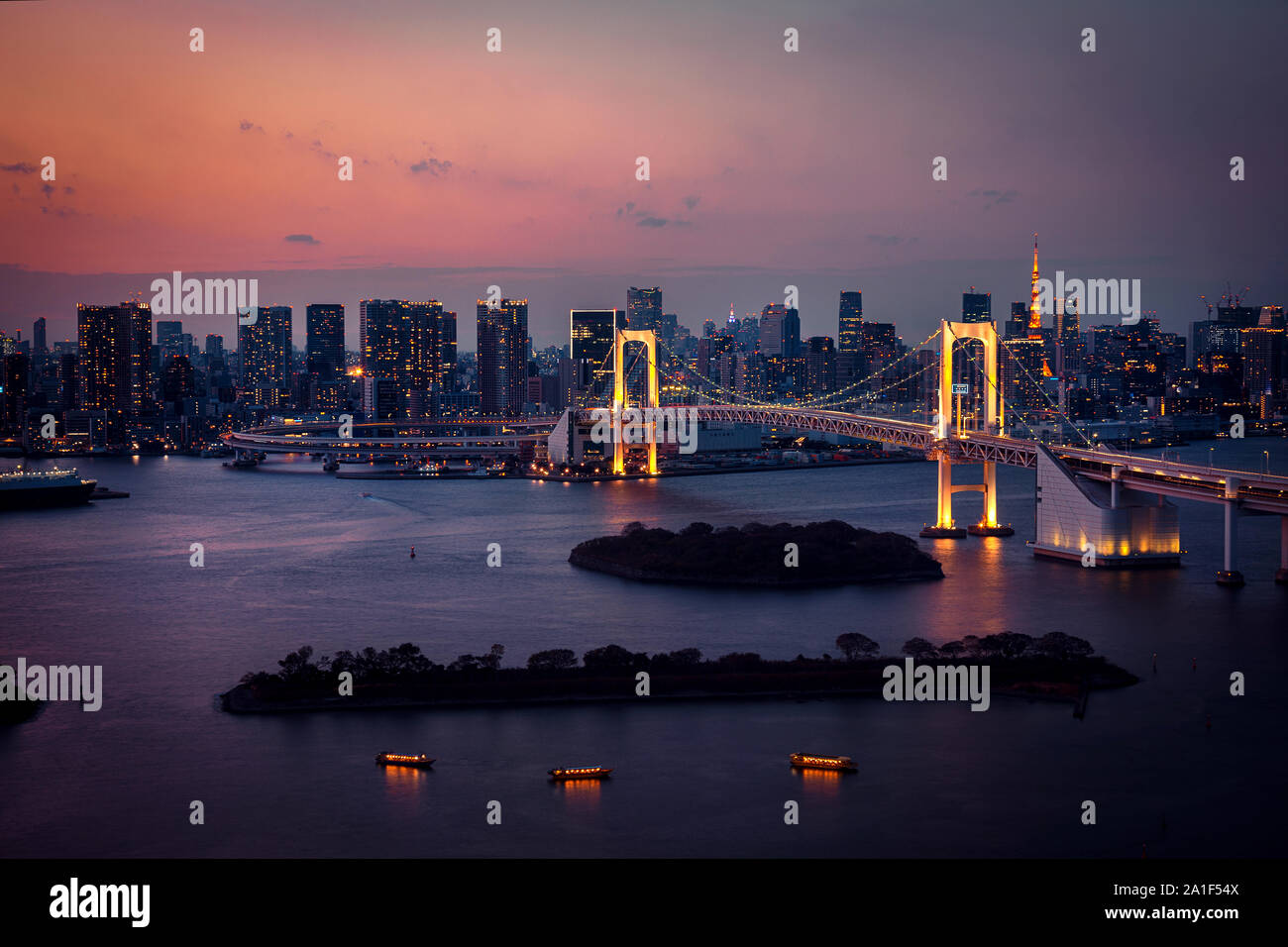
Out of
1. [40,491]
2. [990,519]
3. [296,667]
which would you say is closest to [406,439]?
[40,491]

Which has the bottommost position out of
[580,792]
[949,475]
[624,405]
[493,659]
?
[580,792]

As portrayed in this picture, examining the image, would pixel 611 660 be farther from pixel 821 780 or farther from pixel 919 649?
pixel 821 780

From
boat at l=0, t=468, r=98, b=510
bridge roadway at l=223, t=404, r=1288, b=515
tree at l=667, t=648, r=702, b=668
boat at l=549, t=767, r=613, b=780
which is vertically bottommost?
boat at l=549, t=767, r=613, b=780

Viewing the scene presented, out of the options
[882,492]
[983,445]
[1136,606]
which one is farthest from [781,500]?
[1136,606]

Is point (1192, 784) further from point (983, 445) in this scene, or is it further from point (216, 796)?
point (983, 445)

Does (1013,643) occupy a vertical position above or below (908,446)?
below

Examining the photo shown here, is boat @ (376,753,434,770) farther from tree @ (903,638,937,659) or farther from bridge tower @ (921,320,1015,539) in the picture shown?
bridge tower @ (921,320,1015,539)

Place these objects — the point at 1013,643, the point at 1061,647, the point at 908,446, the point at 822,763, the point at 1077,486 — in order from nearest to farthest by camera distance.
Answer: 1. the point at 822,763
2. the point at 1061,647
3. the point at 1013,643
4. the point at 1077,486
5. the point at 908,446

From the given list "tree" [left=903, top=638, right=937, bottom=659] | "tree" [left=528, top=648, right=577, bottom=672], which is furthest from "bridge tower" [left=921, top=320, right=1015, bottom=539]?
"tree" [left=528, top=648, right=577, bottom=672]
